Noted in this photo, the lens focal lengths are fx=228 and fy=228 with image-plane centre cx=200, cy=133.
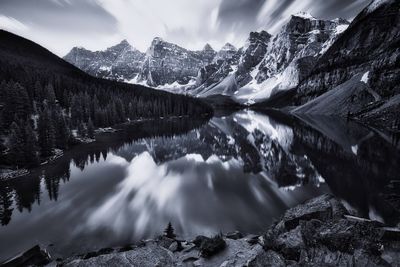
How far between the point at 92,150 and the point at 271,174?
41663mm

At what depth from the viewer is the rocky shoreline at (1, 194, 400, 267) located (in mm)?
9047

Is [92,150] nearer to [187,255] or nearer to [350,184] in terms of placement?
[187,255]

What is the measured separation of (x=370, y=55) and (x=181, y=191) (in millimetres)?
158966

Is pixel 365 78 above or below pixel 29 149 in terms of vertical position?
above

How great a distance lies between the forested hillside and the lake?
587 cm

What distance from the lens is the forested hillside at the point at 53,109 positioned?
40000 mm

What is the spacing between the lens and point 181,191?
2934cm

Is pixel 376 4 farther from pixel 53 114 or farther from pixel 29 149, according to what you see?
pixel 29 149

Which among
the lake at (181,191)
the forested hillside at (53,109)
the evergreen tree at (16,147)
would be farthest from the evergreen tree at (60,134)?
the evergreen tree at (16,147)

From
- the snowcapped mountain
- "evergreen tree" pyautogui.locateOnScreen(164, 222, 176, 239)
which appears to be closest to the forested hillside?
"evergreen tree" pyautogui.locateOnScreen(164, 222, 176, 239)

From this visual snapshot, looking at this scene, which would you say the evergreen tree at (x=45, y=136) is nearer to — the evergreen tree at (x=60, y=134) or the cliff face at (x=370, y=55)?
the evergreen tree at (x=60, y=134)

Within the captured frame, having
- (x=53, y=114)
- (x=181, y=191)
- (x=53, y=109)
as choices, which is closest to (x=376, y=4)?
(x=181, y=191)

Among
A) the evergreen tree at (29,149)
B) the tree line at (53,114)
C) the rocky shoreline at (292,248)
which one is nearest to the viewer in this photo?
the rocky shoreline at (292,248)

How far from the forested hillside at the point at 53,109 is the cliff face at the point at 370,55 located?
9751 cm
